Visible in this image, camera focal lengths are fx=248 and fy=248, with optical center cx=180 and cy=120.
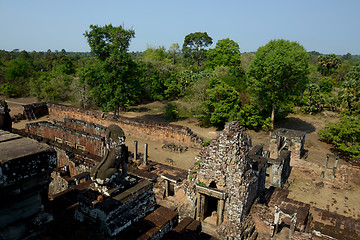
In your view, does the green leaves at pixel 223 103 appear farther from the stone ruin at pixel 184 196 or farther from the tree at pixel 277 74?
the stone ruin at pixel 184 196

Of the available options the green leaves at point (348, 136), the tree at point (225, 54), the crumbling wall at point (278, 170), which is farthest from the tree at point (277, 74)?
the tree at point (225, 54)

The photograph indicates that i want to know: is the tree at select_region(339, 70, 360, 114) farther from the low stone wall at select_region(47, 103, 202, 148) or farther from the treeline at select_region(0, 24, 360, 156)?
the low stone wall at select_region(47, 103, 202, 148)

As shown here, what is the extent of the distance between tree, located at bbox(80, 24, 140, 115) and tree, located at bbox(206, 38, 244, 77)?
79.8 feet

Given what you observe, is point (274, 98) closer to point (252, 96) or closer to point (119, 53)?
point (252, 96)

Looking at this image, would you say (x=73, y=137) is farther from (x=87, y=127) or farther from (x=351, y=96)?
(x=351, y=96)

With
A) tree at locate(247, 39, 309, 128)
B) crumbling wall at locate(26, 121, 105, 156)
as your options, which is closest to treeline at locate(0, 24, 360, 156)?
tree at locate(247, 39, 309, 128)

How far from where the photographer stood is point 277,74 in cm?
2253

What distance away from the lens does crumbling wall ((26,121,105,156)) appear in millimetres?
16734

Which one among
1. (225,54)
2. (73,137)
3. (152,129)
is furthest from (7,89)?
(225,54)

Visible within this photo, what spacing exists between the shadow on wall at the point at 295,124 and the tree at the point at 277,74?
378 centimetres

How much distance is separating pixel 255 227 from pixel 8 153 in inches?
363

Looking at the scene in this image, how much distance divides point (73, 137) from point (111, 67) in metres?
8.49

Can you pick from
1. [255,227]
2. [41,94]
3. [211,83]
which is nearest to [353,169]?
[255,227]

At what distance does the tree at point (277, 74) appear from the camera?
22.5 metres
